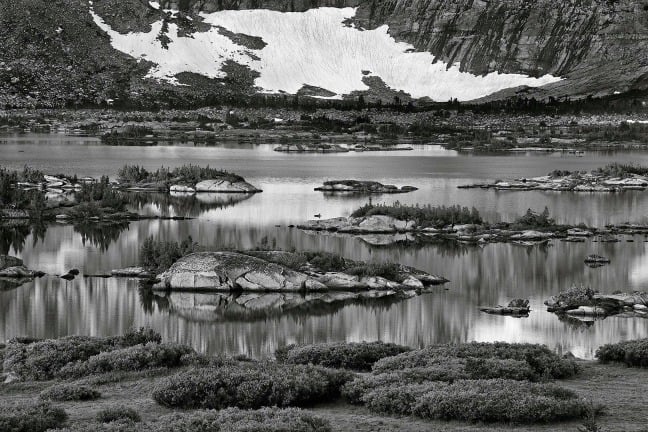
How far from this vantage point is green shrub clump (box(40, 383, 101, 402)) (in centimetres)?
1491

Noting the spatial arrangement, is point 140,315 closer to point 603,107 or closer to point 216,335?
point 216,335

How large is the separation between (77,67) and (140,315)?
531 ft

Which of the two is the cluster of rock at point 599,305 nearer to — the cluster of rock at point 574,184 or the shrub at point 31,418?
the shrub at point 31,418

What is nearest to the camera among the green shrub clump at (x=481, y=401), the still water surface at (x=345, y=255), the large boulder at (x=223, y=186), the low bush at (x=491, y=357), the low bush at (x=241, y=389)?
the green shrub clump at (x=481, y=401)

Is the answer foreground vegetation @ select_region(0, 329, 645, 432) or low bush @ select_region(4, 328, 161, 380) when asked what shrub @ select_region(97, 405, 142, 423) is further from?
low bush @ select_region(4, 328, 161, 380)

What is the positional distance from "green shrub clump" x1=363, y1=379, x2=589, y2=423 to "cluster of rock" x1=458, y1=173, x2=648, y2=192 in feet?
173

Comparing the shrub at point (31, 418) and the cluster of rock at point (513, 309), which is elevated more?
the shrub at point (31, 418)

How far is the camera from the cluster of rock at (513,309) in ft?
91.8

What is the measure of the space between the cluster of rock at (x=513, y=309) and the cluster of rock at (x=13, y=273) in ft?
46.2

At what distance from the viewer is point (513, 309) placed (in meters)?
28.1

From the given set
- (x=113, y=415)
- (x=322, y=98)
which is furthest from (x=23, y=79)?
(x=113, y=415)

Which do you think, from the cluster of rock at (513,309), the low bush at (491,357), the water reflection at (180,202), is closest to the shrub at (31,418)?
the low bush at (491,357)

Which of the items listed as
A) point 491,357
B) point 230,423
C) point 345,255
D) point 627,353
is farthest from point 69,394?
point 345,255

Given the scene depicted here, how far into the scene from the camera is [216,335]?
25.2 m
